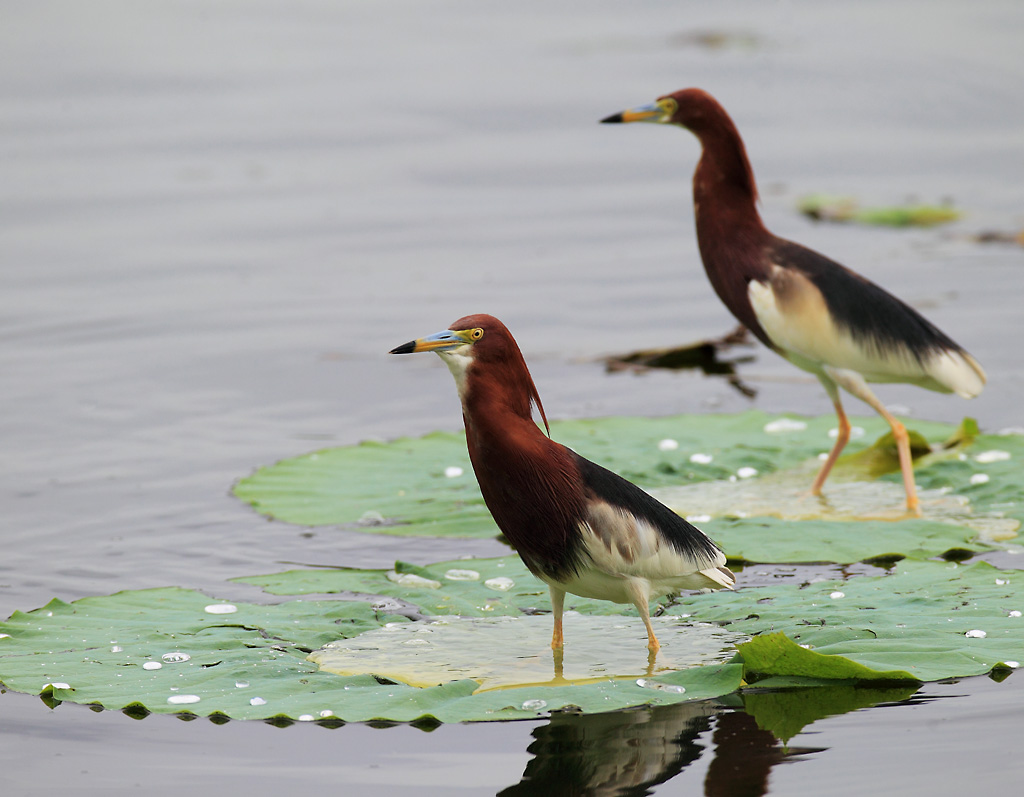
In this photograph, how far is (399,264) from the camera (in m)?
15.2

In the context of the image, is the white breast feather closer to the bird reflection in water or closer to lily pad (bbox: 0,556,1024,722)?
lily pad (bbox: 0,556,1024,722)

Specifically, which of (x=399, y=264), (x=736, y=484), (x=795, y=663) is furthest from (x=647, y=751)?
(x=399, y=264)

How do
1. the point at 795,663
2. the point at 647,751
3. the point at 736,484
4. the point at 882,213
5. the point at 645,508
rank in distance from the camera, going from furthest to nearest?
1. the point at 882,213
2. the point at 736,484
3. the point at 645,508
4. the point at 795,663
5. the point at 647,751

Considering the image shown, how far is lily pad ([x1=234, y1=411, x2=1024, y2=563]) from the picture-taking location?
736 cm

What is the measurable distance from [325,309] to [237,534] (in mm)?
5853

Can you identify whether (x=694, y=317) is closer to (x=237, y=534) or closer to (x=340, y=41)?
(x=237, y=534)

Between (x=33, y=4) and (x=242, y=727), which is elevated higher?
(x=33, y=4)

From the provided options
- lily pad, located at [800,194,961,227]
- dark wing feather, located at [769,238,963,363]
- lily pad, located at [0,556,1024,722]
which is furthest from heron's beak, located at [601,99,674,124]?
lily pad, located at [800,194,961,227]

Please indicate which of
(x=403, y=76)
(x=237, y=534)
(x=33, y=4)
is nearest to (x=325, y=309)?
(x=237, y=534)

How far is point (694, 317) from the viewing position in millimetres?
13195

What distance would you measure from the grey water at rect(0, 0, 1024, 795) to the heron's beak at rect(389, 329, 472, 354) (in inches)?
54.3

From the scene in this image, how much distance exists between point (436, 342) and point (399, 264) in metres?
10.1

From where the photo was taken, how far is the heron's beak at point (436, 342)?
5180mm

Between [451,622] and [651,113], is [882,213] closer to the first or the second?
[651,113]
